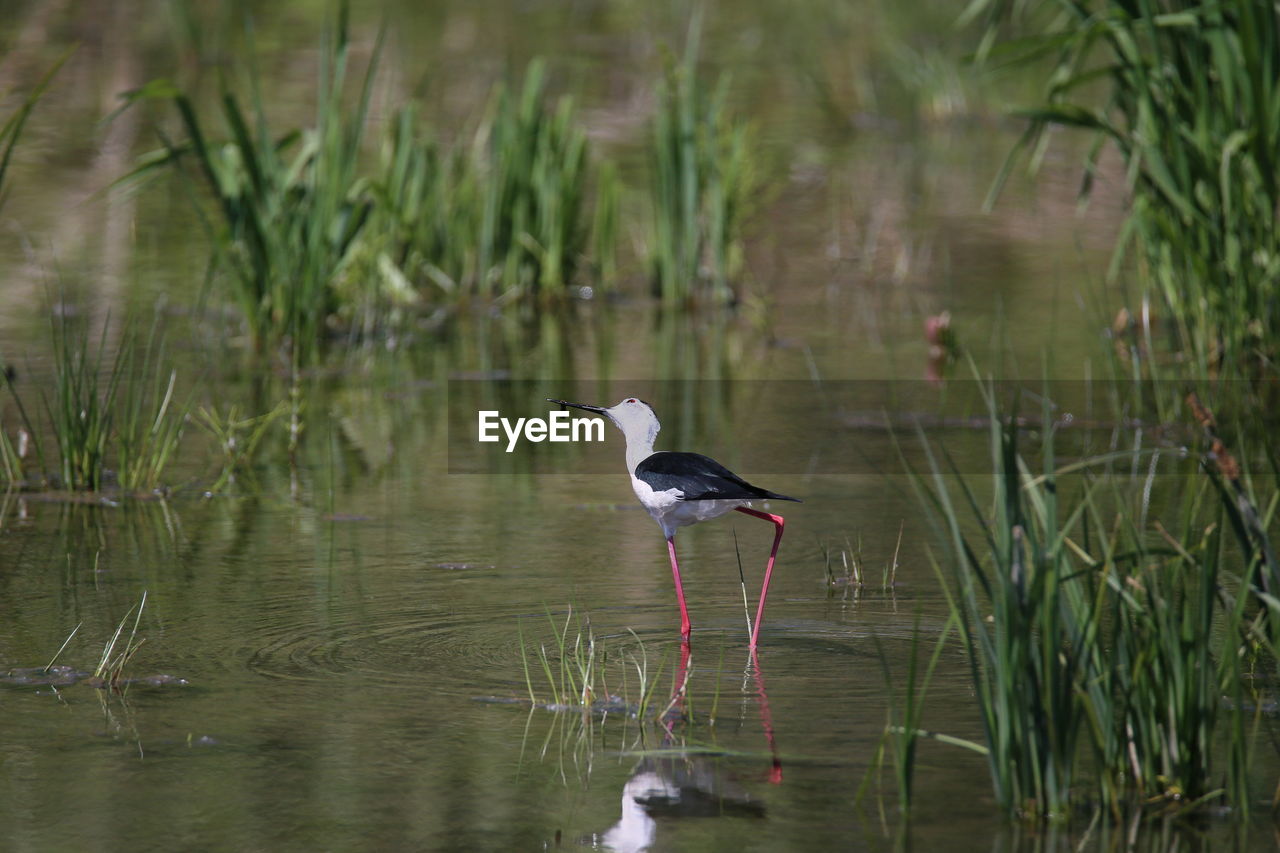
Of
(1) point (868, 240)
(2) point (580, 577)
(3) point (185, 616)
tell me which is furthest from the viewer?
(1) point (868, 240)

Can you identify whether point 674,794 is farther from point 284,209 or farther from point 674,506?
point 284,209

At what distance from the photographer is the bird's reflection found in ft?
12.0

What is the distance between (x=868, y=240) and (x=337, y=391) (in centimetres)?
534

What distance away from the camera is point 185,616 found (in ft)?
17.2

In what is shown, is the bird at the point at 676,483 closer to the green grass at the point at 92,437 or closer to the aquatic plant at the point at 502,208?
the green grass at the point at 92,437

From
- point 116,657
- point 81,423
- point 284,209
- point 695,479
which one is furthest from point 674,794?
point 284,209

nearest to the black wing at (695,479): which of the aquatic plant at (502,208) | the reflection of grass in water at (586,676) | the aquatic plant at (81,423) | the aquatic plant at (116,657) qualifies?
the reflection of grass in water at (586,676)

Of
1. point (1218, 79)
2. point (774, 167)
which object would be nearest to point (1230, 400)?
point (1218, 79)

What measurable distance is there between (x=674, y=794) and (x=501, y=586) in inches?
72.5

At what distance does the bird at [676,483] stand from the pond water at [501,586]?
35cm

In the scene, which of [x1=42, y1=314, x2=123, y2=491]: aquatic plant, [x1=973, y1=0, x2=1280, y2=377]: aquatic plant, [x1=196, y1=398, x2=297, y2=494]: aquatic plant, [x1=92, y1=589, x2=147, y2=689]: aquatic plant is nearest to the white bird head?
[x1=92, y1=589, x2=147, y2=689]: aquatic plant

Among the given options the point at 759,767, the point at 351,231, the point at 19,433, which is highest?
the point at 351,231

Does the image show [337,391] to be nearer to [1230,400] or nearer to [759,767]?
[1230,400]

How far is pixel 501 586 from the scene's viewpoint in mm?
5637
